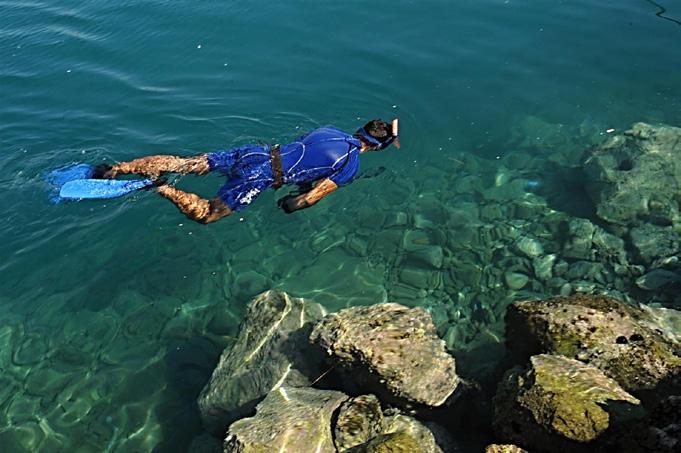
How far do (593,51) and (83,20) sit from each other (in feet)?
36.9

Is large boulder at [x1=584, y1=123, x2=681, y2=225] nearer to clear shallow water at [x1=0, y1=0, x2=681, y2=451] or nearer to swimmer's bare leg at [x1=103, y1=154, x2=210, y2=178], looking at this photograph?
clear shallow water at [x1=0, y1=0, x2=681, y2=451]

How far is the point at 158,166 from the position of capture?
8.16m

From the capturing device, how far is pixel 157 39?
40.8 feet

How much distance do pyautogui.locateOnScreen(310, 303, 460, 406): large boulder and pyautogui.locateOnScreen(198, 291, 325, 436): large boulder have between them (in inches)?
21.0

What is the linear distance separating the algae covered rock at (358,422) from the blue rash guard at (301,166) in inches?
127

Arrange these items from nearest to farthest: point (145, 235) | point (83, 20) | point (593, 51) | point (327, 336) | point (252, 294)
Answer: point (327, 336) → point (252, 294) → point (145, 235) → point (593, 51) → point (83, 20)

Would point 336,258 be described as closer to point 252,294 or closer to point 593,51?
point 252,294

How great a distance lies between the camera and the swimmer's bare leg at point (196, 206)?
755cm

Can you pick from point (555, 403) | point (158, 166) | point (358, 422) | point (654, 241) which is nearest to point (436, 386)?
point (358, 422)

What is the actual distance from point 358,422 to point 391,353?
2.23 ft

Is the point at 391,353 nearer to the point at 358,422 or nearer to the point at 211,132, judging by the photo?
the point at 358,422

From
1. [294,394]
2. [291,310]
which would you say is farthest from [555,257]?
[294,394]

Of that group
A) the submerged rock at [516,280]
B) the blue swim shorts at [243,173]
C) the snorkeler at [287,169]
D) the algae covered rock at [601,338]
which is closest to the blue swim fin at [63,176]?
the snorkeler at [287,169]

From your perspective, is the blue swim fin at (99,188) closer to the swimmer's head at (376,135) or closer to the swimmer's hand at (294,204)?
the swimmer's hand at (294,204)
